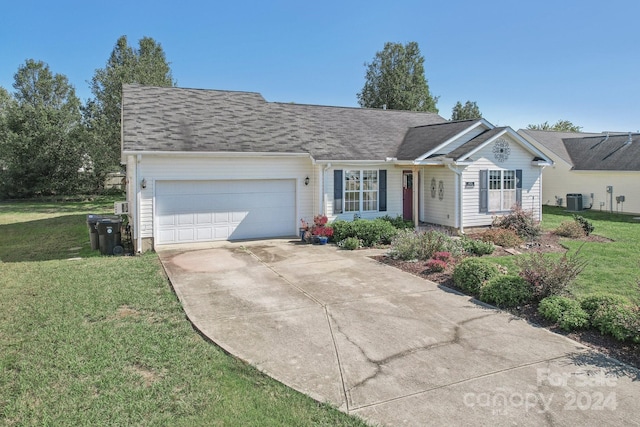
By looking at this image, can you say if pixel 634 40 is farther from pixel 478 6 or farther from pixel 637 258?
pixel 637 258

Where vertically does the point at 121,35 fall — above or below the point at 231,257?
above

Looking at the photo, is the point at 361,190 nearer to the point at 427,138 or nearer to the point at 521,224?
the point at 427,138

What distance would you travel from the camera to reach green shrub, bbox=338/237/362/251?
13.2 metres

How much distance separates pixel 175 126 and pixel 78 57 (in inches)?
950

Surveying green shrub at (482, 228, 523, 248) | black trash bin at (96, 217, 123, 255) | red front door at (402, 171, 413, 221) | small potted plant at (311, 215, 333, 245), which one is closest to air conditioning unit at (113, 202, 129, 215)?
black trash bin at (96, 217, 123, 255)

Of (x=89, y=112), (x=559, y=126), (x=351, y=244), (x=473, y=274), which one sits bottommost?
(x=473, y=274)

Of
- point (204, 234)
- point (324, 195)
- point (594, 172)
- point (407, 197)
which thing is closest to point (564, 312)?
point (324, 195)

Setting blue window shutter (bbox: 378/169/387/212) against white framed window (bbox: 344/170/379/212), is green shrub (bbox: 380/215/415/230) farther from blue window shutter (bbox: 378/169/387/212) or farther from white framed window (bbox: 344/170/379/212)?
white framed window (bbox: 344/170/379/212)

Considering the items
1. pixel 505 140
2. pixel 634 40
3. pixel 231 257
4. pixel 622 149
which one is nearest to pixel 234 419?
pixel 231 257

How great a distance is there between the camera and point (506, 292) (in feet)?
25.0

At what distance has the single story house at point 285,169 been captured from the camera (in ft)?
44.2

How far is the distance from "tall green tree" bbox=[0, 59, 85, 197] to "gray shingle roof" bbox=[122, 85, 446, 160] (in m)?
21.0

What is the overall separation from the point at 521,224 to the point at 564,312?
351 inches

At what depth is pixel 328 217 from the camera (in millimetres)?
15227
